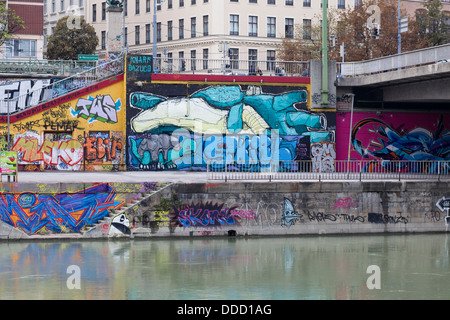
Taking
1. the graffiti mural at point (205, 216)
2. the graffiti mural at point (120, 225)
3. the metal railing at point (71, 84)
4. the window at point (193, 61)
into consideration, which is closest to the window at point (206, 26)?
the window at point (193, 61)

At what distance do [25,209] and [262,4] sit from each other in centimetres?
6837

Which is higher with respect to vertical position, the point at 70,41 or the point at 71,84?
the point at 70,41

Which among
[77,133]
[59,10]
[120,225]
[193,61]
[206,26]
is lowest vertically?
[120,225]

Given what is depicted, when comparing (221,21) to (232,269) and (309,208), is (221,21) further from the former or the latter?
(232,269)

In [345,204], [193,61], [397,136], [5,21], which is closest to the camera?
[345,204]

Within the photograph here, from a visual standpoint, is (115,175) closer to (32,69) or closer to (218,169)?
(218,169)

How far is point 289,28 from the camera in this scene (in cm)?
10762

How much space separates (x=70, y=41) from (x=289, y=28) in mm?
28851

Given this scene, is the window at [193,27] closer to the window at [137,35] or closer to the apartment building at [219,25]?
the apartment building at [219,25]

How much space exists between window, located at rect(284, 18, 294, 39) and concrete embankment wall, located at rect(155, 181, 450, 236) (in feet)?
203

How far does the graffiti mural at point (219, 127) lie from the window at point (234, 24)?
5012 centimetres

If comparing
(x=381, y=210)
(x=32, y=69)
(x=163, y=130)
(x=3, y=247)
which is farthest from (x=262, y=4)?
(x=3, y=247)

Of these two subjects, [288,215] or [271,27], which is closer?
[288,215]

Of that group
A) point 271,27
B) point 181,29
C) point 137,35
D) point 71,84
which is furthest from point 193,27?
point 71,84
